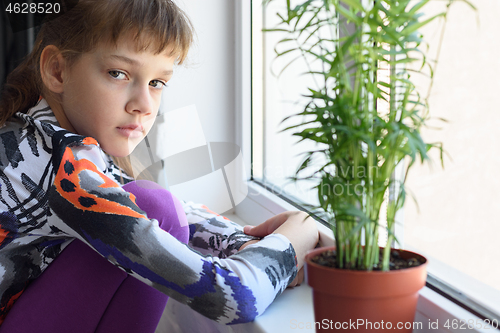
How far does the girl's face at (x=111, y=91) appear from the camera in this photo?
2.61ft

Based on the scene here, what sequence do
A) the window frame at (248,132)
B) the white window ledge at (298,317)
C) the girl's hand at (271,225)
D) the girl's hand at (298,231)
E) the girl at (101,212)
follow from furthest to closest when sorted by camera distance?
the window frame at (248,132), the girl's hand at (271,225), the girl's hand at (298,231), the girl at (101,212), the white window ledge at (298,317)

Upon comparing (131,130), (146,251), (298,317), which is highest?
(131,130)

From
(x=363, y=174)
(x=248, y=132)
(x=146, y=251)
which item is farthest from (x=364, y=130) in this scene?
(x=248, y=132)

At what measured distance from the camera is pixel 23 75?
0.93m

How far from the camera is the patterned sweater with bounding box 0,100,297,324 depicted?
65 cm

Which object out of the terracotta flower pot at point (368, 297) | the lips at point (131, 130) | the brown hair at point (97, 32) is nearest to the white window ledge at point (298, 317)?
the terracotta flower pot at point (368, 297)

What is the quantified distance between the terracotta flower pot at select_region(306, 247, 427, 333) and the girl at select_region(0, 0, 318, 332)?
221 mm

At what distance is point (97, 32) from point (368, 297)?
671 millimetres

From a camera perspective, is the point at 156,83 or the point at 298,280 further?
the point at 156,83

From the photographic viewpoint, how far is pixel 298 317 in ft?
2.27

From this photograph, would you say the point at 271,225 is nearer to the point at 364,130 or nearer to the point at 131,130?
the point at 131,130

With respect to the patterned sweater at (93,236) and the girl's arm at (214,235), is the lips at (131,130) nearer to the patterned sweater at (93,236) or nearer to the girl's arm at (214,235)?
the patterned sweater at (93,236)

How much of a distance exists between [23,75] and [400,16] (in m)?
0.85

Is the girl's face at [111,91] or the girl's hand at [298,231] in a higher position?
the girl's face at [111,91]
